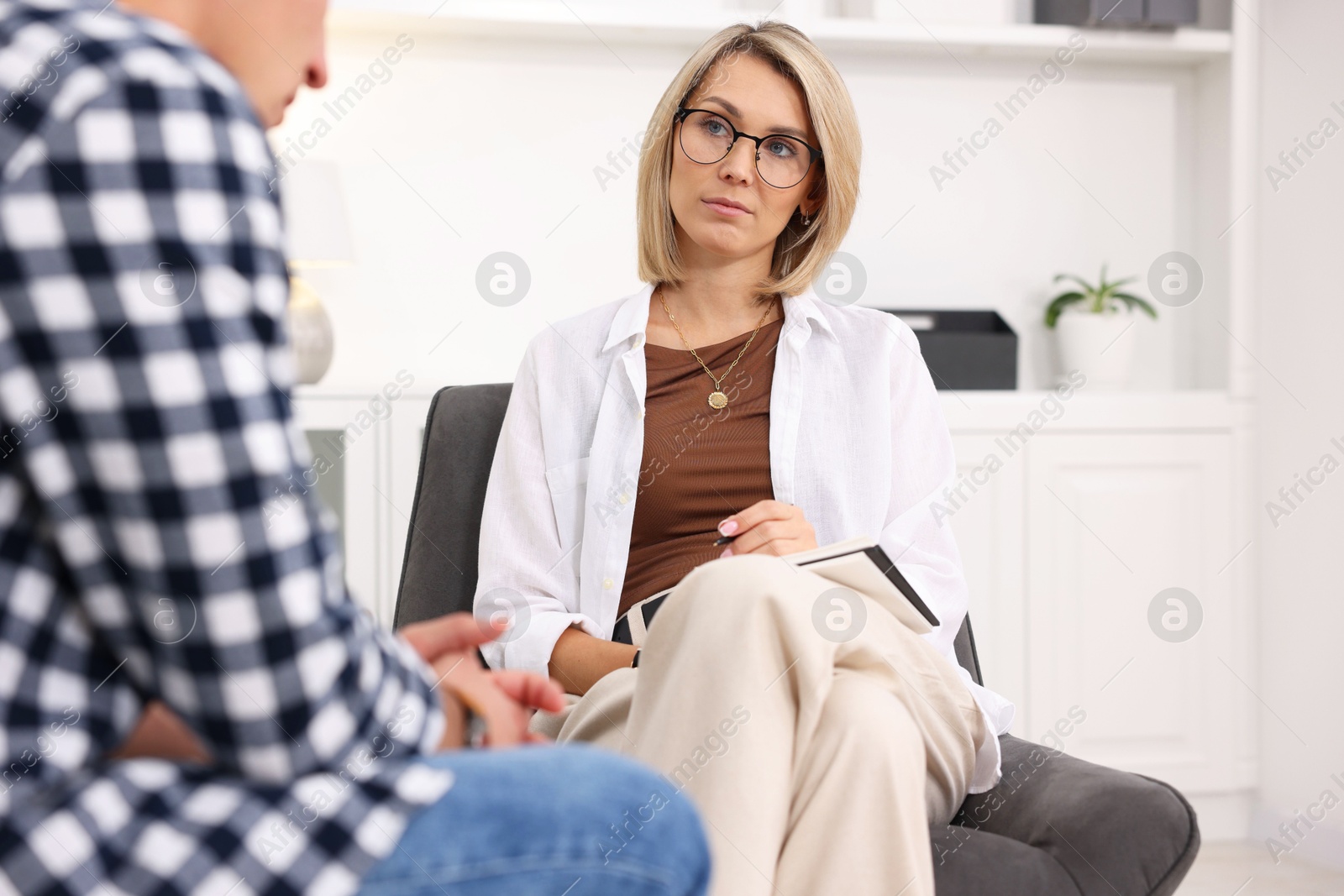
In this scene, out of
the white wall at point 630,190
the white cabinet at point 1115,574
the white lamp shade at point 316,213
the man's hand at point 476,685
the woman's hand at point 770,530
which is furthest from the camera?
the white wall at point 630,190

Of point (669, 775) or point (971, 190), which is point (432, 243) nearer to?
point (971, 190)

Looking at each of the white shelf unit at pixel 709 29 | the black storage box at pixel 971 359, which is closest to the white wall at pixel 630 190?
the white shelf unit at pixel 709 29

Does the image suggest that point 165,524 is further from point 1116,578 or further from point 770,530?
point 1116,578

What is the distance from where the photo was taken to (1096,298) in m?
2.67

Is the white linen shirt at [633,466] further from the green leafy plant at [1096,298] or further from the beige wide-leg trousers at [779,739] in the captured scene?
the green leafy plant at [1096,298]

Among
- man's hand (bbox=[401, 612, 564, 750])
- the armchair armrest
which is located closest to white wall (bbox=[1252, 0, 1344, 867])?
the armchair armrest

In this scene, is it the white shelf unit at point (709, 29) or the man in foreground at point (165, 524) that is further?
the white shelf unit at point (709, 29)

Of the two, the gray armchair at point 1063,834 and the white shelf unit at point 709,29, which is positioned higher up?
the white shelf unit at point 709,29

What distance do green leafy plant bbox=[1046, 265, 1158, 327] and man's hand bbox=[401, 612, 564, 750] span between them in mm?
2201

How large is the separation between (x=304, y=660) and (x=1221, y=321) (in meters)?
2.58

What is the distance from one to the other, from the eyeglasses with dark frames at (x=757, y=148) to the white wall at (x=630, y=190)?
0.97m

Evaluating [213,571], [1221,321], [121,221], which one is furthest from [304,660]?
[1221,321]

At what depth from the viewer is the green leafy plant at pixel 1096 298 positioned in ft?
8.64

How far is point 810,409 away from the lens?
1.53 metres
